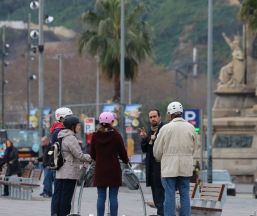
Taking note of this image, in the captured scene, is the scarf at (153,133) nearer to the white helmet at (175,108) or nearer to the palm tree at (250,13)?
the white helmet at (175,108)

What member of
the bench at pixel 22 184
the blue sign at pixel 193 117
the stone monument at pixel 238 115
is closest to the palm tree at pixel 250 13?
the stone monument at pixel 238 115

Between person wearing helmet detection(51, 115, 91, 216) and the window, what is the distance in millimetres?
37007

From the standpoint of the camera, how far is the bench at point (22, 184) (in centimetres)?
3091

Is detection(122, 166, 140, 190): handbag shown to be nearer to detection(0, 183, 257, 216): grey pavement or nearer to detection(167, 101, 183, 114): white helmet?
detection(167, 101, 183, 114): white helmet

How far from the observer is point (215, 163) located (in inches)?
2251

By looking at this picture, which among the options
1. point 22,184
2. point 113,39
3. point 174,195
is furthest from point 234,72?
point 174,195

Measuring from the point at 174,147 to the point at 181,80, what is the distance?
359 feet

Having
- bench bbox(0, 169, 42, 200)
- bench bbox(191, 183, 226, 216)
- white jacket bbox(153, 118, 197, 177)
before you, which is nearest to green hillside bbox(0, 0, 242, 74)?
bench bbox(0, 169, 42, 200)

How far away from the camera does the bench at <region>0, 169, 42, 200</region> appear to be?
30.9 m

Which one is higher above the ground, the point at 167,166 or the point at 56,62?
the point at 56,62

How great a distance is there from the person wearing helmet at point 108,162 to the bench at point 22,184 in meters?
10.8

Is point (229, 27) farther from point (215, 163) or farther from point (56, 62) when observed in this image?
point (215, 163)

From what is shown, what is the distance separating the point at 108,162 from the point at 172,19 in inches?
5919

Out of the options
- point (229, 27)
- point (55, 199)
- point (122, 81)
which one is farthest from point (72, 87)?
point (55, 199)
